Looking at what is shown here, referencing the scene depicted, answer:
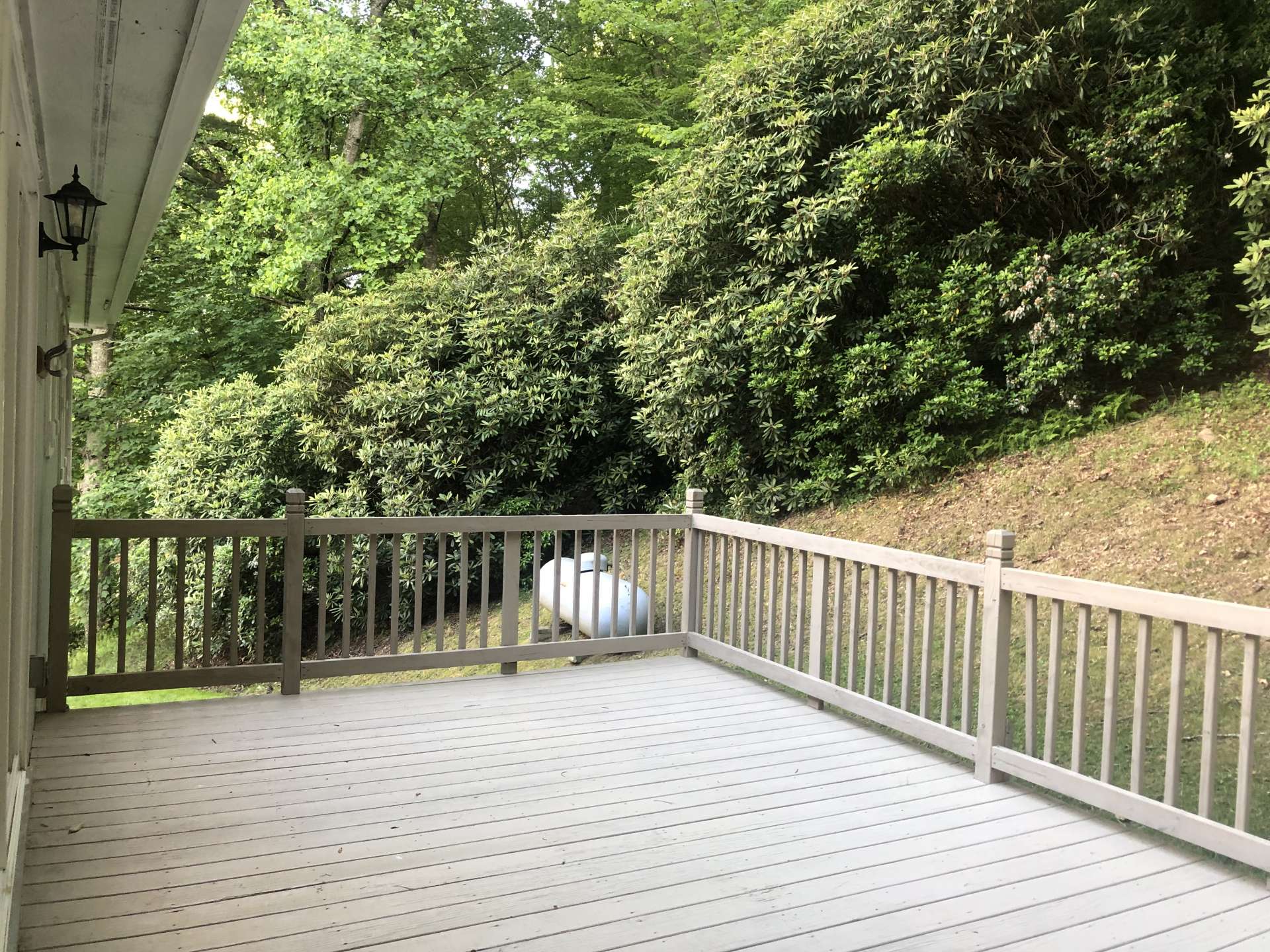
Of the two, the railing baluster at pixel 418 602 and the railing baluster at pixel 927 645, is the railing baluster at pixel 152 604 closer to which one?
the railing baluster at pixel 418 602

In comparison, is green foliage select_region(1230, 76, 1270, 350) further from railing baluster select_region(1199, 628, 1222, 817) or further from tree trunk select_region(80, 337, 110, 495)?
tree trunk select_region(80, 337, 110, 495)

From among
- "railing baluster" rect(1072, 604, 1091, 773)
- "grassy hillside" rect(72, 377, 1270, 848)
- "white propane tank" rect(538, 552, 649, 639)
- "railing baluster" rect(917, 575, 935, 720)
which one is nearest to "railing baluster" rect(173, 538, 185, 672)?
"white propane tank" rect(538, 552, 649, 639)

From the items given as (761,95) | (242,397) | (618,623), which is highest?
(761,95)

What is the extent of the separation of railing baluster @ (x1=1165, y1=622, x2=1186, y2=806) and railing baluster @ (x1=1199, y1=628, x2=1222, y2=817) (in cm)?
7

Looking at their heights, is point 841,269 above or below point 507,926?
above

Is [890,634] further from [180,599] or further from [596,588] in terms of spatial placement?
[180,599]

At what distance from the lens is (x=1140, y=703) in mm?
2873

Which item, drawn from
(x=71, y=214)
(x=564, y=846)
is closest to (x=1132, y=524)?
(x=564, y=846)

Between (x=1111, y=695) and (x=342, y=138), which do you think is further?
(x=342, y=138)

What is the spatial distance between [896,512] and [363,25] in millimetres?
10554

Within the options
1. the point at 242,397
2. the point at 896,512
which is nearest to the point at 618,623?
the point at 896,512

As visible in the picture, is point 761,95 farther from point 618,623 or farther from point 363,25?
point 363,25

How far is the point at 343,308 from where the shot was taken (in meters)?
10.1

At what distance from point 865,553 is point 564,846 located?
6.47 ft
